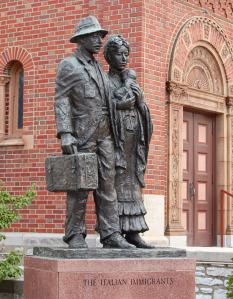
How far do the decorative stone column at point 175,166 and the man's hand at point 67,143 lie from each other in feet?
19.6

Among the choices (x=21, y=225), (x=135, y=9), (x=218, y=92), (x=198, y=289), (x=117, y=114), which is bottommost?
(x=198, y=289)

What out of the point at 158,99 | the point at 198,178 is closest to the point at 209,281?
the point at 158,99

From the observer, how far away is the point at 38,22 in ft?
45.6

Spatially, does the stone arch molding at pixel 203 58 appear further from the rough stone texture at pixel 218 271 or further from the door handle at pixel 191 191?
the rough stone texture at pixel 218 271

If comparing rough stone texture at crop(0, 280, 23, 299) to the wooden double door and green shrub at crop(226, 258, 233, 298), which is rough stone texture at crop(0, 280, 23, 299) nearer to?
green shrub at crop(226, 258, 233, 298)

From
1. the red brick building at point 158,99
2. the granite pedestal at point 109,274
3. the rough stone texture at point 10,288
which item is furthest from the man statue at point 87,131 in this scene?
the red brick building at point 158,99

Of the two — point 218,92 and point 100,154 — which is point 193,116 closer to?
point 218,92

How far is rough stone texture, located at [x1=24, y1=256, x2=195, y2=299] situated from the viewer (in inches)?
280

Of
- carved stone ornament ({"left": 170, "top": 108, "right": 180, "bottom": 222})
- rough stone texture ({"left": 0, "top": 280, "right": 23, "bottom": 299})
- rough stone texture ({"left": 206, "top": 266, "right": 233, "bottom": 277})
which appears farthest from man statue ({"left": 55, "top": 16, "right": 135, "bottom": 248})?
carved stone ornament ({"left": 170, "top": 108, "right": 180, "bottom": 222})

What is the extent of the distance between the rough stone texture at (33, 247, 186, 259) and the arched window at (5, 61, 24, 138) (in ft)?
21.4

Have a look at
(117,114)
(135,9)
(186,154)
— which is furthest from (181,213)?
(117,114)

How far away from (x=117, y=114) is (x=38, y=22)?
21.1ft

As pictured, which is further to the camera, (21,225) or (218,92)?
(218,92)

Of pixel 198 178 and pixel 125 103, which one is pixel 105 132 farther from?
pixel 198 178
